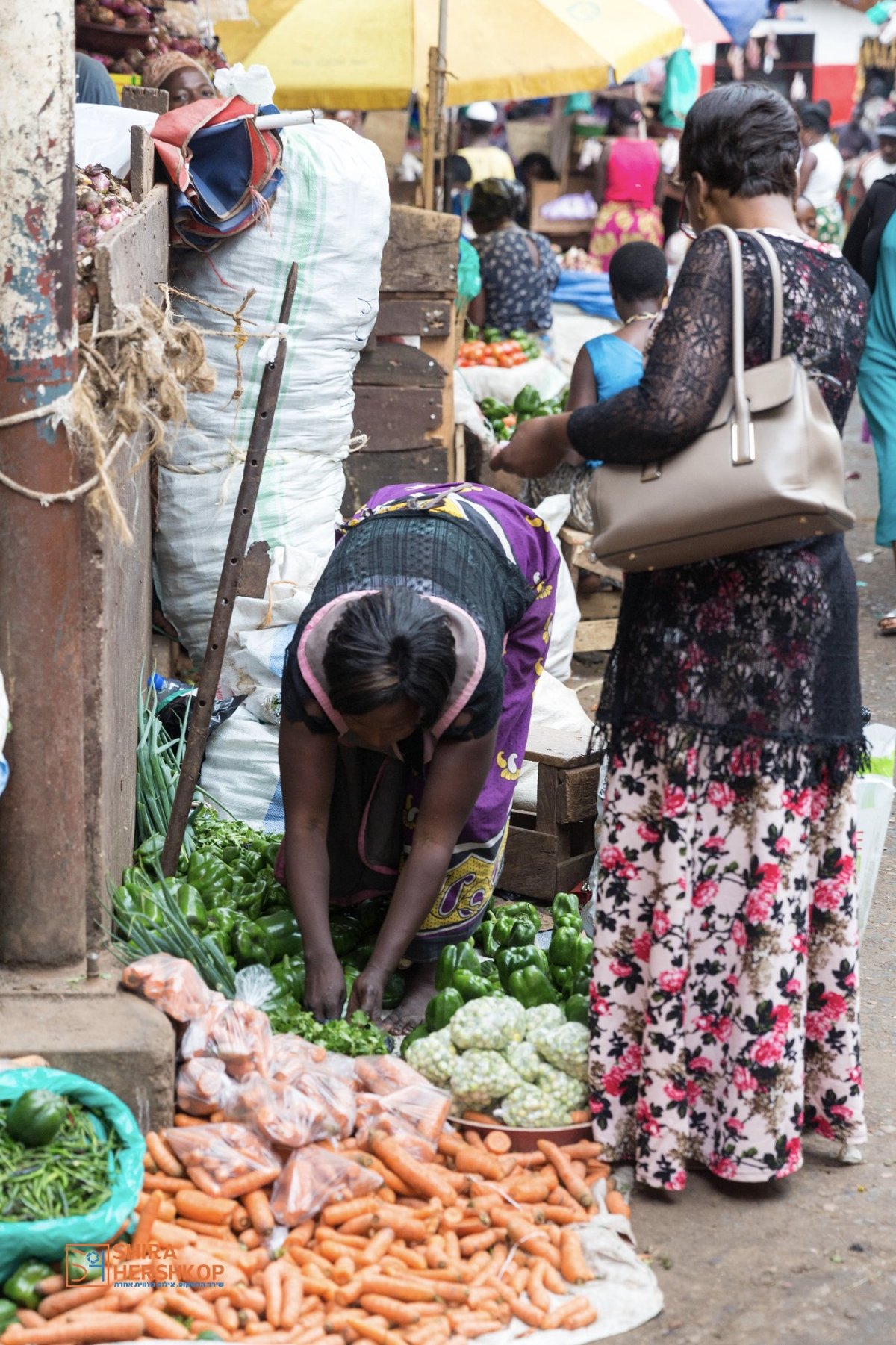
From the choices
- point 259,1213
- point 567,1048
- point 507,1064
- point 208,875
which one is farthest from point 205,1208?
point 208,875

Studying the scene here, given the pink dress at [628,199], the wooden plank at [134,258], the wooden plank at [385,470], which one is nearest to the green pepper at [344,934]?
the wooden plank at [134,258]

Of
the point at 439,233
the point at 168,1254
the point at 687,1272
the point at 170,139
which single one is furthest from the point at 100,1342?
the point at 439,233

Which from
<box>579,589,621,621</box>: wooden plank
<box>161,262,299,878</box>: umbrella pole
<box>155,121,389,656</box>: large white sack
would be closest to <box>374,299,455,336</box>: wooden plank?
<box>155,121,389,656</box>: large white sack

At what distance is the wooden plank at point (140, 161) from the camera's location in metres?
4.00

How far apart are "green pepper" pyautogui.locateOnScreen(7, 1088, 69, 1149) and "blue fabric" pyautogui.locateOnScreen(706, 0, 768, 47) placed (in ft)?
38.1

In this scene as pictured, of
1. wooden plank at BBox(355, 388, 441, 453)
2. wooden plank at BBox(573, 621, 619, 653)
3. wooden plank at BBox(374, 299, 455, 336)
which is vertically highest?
wooden plank at BBox(374, 299, 455, 336)

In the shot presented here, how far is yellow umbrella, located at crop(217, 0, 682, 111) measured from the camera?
799cm

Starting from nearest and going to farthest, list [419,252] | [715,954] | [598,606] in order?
[715,954]
[419,252]
[598,606]

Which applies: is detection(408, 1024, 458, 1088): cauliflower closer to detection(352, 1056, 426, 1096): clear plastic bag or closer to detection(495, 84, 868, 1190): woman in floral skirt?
detection(352, 1056, 426, 1096): clear plastic bag

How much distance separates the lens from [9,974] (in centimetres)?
294

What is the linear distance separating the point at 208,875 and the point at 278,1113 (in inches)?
38.3

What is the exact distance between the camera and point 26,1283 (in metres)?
2.38

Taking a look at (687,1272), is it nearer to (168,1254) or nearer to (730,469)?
(168,1254)

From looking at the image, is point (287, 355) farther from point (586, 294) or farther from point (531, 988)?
point (586, 294)
